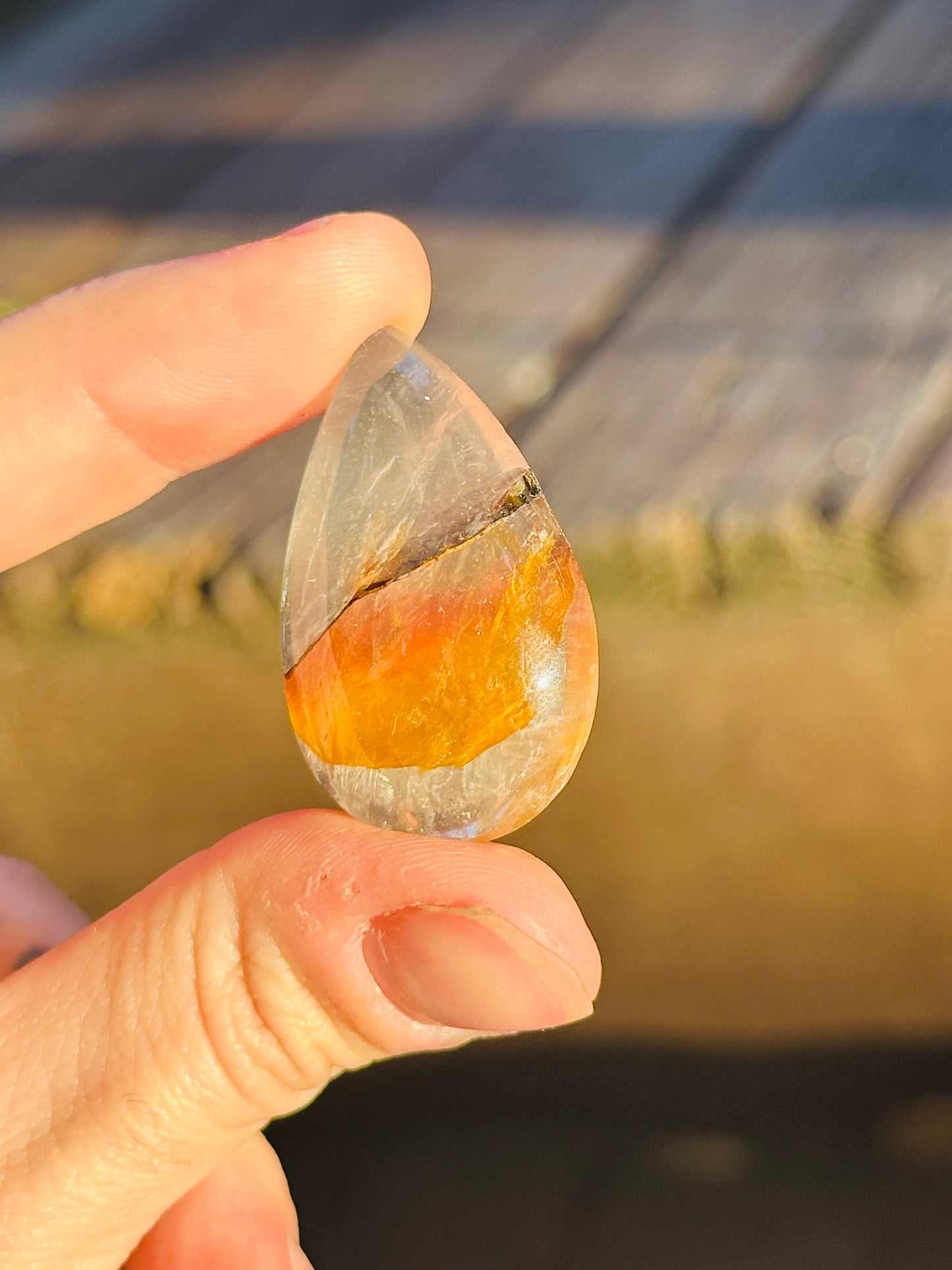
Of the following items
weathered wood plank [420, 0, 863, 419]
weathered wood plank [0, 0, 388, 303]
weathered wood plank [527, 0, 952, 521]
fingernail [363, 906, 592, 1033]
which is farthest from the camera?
weathered wood plank [0, 0, 388, 303]

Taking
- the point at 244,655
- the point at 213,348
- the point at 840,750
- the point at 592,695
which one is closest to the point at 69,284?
the point at 213,348

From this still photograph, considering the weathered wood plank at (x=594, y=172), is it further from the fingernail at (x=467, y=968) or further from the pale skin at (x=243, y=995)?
the fingernail at (x=467, y=968)

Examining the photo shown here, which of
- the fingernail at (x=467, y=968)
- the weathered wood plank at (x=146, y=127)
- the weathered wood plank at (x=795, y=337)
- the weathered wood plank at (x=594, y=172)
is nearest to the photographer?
the fingernail at (x=467, y=968)

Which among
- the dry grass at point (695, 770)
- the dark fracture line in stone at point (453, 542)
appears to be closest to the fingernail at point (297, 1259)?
the dry grass at point (695, 770)

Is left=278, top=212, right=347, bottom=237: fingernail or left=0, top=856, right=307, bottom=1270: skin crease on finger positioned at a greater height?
left=278, top=212, right=347, bottom=237: fingernail

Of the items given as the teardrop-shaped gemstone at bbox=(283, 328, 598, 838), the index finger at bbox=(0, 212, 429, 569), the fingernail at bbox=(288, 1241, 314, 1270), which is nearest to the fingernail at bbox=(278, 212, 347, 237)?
the index finger at bbox=(0, 212, 429, 569)

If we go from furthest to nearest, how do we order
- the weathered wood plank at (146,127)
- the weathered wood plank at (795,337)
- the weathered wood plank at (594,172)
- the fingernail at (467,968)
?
the weathered wood plank at (146,127) < the weathered wood plank at (594,172) < the weathered wood plank at (795,337) < the fingernail at (467,968)

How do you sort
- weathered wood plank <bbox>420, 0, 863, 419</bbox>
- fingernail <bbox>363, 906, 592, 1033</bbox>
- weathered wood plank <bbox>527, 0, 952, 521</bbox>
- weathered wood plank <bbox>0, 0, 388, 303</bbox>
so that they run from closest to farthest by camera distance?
fingernail <bbox>363, 906, 592, 1033</bbox> → weathered wood plank <bbox>527, 0, 952, 521</bbox> → weathered wood plank <bbox>420, 0, 863, 419</bbox> → weathered wood plank <bbox>0, 0, 388, 303</bbox>

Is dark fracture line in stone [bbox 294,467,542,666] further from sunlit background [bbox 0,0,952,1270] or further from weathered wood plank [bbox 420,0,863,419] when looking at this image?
weathered wood plank [bbox 420,0,863,419]

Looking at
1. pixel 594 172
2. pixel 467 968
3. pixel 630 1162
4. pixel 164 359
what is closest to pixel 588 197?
pixel 594 172
